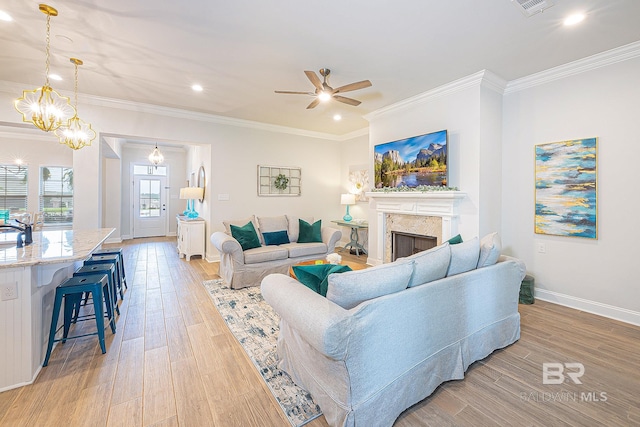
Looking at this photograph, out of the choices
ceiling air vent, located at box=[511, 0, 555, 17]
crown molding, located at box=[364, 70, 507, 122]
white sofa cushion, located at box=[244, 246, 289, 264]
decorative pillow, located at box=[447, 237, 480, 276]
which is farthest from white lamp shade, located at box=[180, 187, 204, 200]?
ceiling air vent, located at box=[511, 0, 555, 17]

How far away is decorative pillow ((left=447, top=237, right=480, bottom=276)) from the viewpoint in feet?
7.10

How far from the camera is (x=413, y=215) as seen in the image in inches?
174

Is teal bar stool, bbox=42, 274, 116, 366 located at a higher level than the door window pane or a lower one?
lower

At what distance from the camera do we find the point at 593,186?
3.16 m

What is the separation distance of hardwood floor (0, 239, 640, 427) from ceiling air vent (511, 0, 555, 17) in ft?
9.64

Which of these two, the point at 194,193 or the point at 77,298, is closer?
the point at 77,298

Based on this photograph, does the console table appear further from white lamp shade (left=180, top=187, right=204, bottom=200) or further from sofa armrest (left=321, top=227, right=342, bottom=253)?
white lamp shade (left=180, top=187, right=204, bottom=200)

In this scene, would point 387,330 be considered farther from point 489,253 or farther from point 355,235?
point 355,235

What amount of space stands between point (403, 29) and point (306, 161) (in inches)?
163

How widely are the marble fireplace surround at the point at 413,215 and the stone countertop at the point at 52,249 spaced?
3919 mm

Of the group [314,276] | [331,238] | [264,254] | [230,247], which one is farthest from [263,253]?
[314,276]

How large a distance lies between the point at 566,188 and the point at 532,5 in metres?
2.15

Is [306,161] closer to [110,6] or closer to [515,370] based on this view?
[110,6]

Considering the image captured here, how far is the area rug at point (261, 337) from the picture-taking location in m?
1.78
